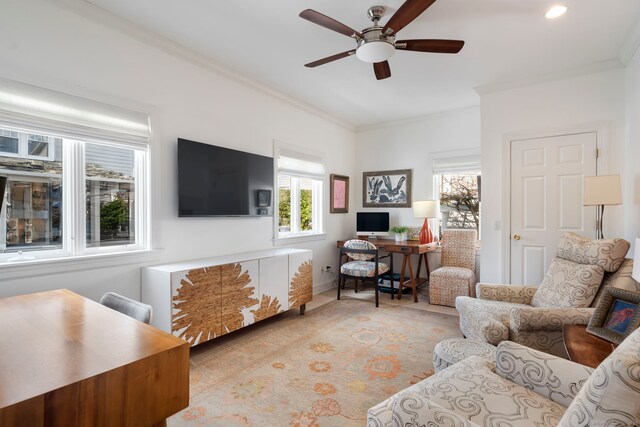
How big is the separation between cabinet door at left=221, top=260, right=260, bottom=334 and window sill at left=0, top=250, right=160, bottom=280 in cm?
66

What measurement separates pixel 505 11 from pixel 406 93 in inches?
66.0

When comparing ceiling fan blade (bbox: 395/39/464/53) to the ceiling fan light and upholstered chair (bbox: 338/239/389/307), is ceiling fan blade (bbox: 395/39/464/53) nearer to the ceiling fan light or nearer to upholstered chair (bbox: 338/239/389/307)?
the ceiling fan light

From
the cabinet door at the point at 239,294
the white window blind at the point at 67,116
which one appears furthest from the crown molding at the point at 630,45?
the white window blind at the point at 67,116

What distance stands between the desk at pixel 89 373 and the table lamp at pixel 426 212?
4.05 m

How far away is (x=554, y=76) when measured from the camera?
3.46 meters

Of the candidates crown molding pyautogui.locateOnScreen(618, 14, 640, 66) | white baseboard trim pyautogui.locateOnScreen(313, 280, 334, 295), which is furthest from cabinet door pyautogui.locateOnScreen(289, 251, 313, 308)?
crown molding pyautogui.locateOnScreen(618, 14, 640, 66)

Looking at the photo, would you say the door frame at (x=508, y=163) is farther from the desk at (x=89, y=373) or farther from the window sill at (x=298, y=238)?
the desk at (x=89, y=373)

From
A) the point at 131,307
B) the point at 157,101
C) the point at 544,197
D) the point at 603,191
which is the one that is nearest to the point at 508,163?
the point at 544,197

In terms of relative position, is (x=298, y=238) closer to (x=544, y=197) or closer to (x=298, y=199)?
(x=298, y=199)

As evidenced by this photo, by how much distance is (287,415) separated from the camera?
196 centimetres

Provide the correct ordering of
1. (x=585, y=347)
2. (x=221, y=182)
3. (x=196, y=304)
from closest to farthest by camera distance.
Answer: (x=585, y=347)
(x=196, y=304)
(x=221, y=182)

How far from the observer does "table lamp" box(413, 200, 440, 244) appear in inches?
184

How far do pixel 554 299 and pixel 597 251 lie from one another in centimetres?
47

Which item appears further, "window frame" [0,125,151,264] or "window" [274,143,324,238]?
"window" [274,143,324,238]
